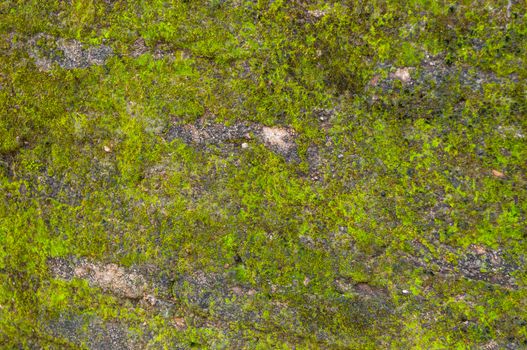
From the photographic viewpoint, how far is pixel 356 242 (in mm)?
2643

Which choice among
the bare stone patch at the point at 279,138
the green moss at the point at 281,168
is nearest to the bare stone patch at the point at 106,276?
the green moss at the point at 281,168

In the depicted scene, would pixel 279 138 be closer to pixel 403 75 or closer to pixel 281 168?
pixel 281 168

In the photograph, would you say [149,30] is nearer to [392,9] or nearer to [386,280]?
[392,9]

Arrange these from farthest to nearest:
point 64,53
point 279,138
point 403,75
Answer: point 64,53, point 279,138, point 403,75

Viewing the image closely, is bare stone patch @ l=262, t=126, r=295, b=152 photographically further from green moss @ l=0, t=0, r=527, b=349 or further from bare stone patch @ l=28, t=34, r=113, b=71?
bare stone patch @ l=28, t=34, r=113, b=71

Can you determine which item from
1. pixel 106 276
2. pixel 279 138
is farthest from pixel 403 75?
pixel 106 276

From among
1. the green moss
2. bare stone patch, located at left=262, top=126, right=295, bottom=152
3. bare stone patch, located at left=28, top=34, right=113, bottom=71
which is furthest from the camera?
bare stone patch, located at left=28, top=34, right=113, bottom=71

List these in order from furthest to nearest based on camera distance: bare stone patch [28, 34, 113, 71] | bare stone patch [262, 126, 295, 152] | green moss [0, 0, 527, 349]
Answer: bare stone patch [28, 34, 113, 71] < bare stone patch [262, 126, 295, 152] < green moss [0, 0, 527, 349]

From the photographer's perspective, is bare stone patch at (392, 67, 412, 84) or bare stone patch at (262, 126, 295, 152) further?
bare stone patch at (262, 126, 295, 152)

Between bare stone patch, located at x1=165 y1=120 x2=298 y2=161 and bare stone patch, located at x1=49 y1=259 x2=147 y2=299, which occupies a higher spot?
bare stone patch, located at x1=165 y1=120 x2=298 y2=161

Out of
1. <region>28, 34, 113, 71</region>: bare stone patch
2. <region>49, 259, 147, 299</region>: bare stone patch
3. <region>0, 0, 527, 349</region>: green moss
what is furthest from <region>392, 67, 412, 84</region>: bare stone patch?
<region>49, 259, 147, 299</region>: bare stone patch

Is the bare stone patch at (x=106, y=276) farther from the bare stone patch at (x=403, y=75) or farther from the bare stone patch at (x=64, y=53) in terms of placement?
the bare stone patch at (x=403, y=75)

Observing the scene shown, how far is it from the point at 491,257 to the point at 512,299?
304 mm

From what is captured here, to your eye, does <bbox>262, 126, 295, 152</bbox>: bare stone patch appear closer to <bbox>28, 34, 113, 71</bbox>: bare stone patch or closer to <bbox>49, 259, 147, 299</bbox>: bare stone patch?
<bbox>28, 34, 113, 71</bbox>: bare stone patch
